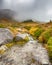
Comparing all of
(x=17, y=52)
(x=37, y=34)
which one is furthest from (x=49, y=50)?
(x=37, y=34)

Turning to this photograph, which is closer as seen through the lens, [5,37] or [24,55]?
[24,55]

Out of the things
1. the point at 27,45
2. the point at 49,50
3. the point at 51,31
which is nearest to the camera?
the point at 49,50

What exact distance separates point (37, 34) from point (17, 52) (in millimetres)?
9301

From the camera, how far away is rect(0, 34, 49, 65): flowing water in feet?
57.7

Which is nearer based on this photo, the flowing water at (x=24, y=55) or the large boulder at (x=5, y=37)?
the flowing water at (x=24, y=55)

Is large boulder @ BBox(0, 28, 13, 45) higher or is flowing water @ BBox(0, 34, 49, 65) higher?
large boulder @ BBox(0, 28, 13, 45)

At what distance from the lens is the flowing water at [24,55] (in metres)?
17.6

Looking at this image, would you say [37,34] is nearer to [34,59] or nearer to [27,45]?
[27,45]

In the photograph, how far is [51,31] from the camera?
25078 millimetres

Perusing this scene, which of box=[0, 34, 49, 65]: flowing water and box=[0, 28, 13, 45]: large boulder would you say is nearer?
box=[0, 34, 49, 65]: flowing water

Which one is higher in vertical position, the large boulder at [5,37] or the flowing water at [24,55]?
the large boulder at [5,37]

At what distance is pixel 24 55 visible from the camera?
747 inches

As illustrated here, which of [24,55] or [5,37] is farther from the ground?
[5,37]

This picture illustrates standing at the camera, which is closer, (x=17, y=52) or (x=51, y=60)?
(x=51, y=60)
